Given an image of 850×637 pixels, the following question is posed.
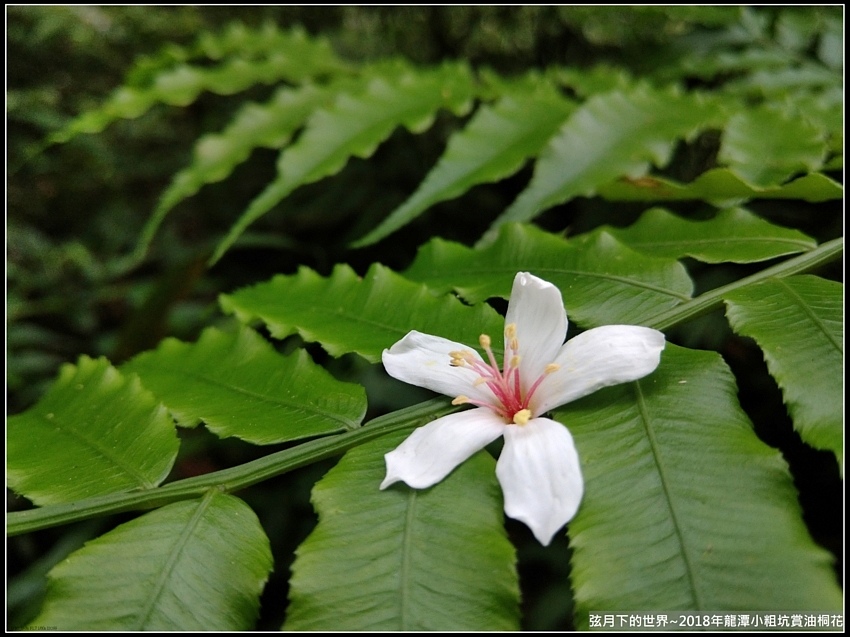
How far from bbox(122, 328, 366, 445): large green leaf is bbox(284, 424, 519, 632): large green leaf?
14cm

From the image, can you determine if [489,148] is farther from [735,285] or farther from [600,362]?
[600,362]

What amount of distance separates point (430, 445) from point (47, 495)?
0.60 meters

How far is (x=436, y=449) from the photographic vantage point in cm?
86

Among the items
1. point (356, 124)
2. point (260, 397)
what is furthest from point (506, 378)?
point (356, 124)

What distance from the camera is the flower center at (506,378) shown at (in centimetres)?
95

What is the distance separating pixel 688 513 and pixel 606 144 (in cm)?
108

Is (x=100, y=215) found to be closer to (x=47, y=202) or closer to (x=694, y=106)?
(x=47, y=202)

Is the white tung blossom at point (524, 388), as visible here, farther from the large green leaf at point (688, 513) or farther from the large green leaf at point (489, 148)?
the large green leaf at point (489, 148)

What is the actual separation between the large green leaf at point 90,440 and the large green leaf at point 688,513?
0.66 metres

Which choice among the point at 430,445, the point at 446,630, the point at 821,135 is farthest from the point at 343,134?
the point at 446,630

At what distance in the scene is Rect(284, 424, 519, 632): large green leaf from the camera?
0.74 metres

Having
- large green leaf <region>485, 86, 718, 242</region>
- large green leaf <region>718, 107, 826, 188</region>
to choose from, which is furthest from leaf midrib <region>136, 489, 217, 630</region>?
large green leaf <region>718, 107, 826, 188</region>

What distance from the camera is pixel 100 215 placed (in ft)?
9.95

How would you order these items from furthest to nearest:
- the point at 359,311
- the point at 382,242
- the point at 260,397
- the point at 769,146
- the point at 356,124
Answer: the point at 382,242 < the point at 356,124 < the point at 769,146 < the point at 359,311 < the point at 260,397
